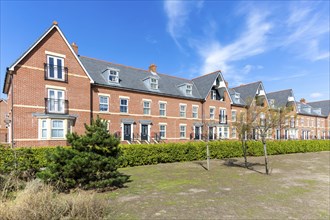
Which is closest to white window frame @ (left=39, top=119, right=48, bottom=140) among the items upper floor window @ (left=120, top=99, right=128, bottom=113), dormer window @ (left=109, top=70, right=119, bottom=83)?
upper floor window @ (left=120, top=99, right=128, bottom=113)

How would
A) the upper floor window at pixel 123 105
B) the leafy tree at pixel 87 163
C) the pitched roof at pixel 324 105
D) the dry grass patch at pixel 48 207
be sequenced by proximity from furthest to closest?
the pitched roof at pixel 324 105 < the upper floor window at pixel 123 105 < the leafy tree at pixel 87 163 < the dry grass patch at pixel 48 207

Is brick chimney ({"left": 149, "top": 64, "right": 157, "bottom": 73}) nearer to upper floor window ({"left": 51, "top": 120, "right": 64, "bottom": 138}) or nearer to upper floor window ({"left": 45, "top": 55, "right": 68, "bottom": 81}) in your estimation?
upper floor window ({"left": 45, "top": 55, "right": 68, "bottom": 81})

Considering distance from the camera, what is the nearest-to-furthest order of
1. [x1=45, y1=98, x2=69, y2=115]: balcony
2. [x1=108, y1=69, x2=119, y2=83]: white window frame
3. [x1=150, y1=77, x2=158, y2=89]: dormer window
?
1. [x1=45, y1=98, x2=69, y2=115]: balcony
2. [x1=108, y1=69, x2=119, y2=83]: white window frame
3. [x1=150, y1=77, x2=158, y2=89]: dormer window

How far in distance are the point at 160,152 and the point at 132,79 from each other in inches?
459

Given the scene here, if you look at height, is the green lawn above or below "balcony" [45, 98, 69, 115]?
below

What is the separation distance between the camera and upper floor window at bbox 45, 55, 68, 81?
61.8 feet

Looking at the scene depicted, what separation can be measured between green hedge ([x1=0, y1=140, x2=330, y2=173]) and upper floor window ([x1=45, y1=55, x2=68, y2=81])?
7.79 metres

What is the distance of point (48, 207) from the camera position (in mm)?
5430

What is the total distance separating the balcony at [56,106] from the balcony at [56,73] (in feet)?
6.88

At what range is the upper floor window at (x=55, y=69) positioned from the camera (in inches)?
742

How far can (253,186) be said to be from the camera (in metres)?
10.3

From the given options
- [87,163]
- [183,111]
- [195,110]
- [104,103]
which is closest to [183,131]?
[183,111]

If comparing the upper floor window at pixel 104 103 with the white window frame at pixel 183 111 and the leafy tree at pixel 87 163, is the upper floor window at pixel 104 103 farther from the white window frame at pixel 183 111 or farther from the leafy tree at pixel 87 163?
the leafy tree at pixel 87 163

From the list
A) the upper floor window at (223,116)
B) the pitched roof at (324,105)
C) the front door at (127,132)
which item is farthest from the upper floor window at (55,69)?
the pitched roof at (324,105)
